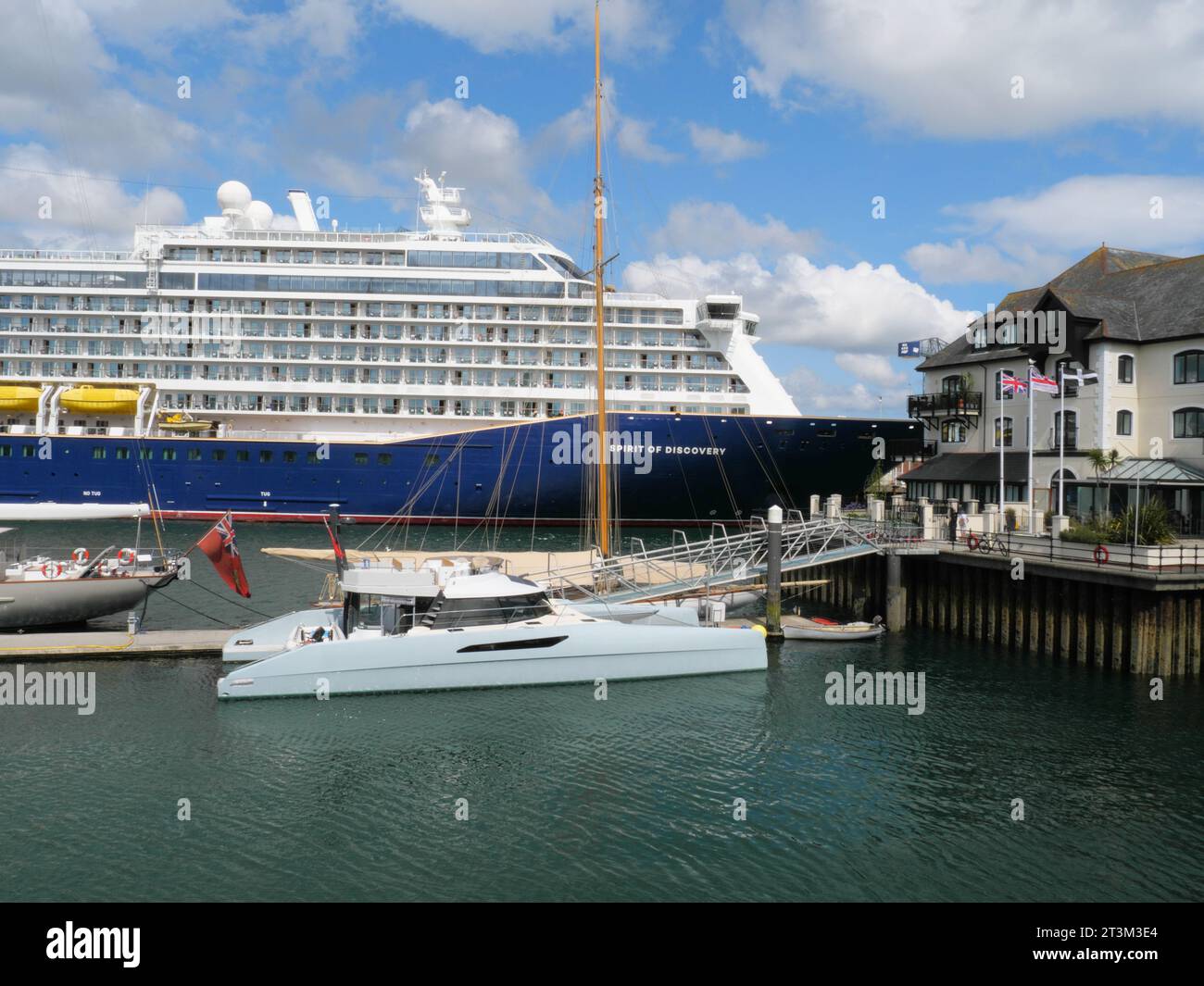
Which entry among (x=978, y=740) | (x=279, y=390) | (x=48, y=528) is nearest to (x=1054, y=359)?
(x=978, y=740)

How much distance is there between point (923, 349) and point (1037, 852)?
32.9 meters

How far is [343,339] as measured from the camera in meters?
50.7

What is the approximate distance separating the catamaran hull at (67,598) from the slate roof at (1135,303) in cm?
3161

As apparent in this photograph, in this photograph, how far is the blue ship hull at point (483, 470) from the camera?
1752 inches

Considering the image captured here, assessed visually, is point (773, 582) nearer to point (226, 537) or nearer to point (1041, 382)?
point (1041, 382)

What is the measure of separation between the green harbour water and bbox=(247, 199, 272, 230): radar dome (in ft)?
142

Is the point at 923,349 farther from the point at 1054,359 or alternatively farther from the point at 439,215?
the point at 439,215

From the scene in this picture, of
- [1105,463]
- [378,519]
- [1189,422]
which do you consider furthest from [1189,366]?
[378,519]

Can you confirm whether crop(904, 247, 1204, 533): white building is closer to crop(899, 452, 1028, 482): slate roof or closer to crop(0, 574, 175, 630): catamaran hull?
crop(899, 452, 1028, 482): slate roof

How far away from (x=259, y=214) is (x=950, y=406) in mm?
44658

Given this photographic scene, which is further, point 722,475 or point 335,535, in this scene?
point 722,475
